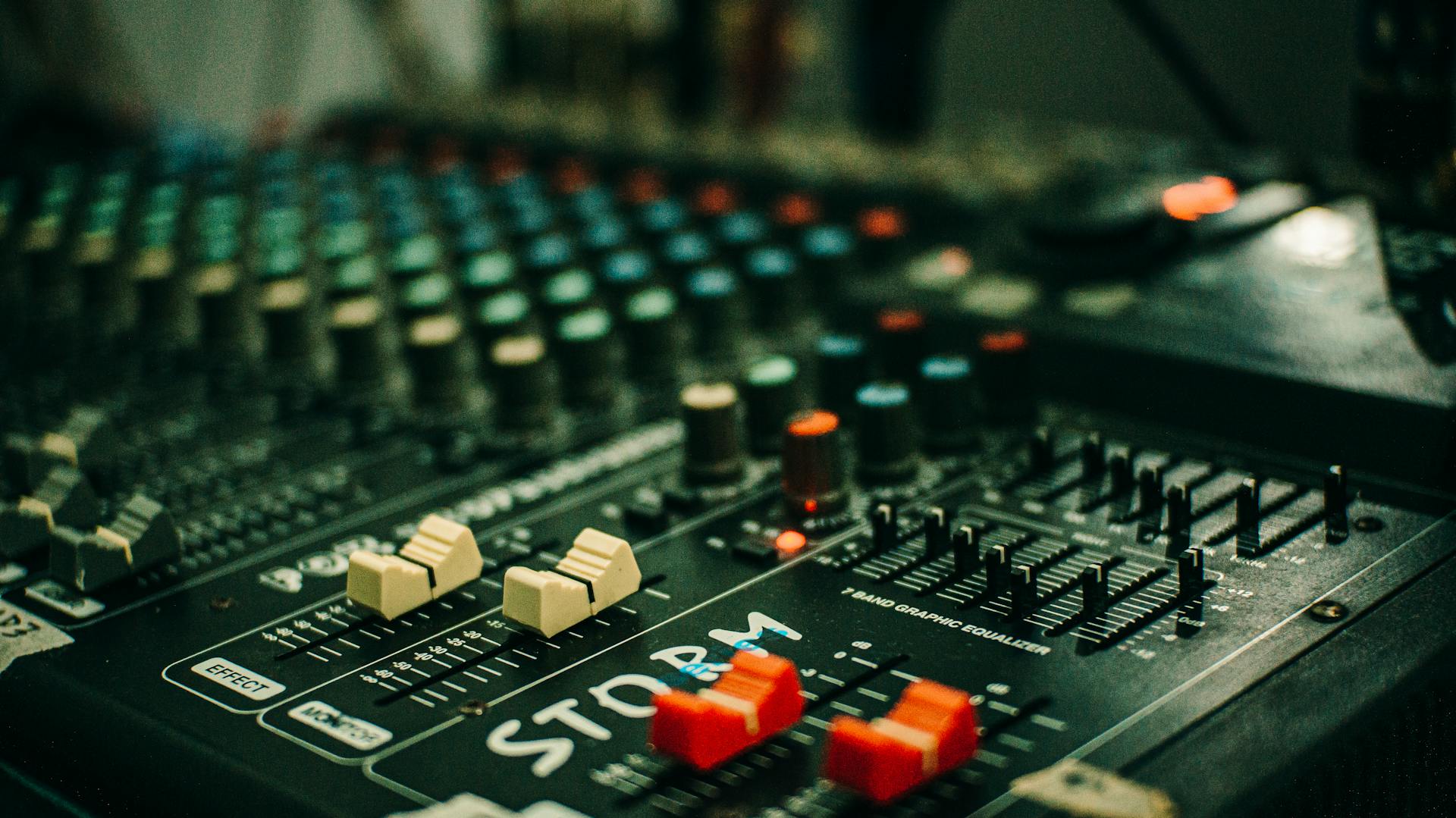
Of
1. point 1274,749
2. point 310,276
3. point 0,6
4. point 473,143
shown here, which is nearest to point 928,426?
point 1274,749

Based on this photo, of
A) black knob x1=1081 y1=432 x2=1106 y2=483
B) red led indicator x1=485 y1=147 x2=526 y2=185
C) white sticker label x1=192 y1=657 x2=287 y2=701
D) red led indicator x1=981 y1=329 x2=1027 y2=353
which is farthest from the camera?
red led indicator x1=485 y1=147 x2=526 y2=185

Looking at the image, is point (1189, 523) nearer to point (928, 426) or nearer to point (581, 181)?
point (928, 426)

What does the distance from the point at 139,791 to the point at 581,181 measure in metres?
1.24

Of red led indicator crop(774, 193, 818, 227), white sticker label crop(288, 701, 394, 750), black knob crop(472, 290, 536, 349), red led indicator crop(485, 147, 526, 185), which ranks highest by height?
red led indicator crop(485, 147, 526, 185)

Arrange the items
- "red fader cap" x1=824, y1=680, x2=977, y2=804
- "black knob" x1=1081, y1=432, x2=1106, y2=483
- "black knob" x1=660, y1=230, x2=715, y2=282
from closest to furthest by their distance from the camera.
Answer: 1. "red fader cap" x1=824, y1=680, x2=977, y2=804
2. "black knob" x1=1081, y1=432, x2=1106, y2=483
3. "black knob" x1=660, y1=230, x2=715, y2=282

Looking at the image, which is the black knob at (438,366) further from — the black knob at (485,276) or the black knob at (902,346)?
the black knob at (902,346)

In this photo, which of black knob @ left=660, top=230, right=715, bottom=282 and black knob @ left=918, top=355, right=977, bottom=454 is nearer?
black knob @ left=918, top=355, right=977, bottom=454

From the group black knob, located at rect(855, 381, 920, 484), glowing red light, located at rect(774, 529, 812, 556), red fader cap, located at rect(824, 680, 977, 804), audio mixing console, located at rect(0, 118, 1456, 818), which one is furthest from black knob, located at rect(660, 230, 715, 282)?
red fader cap, located at rect(824, 680, 977, 804)

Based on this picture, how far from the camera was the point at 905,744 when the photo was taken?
2.38ft

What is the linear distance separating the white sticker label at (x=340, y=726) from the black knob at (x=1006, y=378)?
2.04 ft

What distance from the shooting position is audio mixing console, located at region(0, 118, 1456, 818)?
2.59 ft

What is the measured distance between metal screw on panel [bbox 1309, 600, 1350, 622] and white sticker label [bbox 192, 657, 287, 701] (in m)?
0.64

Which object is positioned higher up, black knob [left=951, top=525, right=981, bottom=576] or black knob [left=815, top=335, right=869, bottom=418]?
black knob [left=815, top=335, right=869, bottom=418]

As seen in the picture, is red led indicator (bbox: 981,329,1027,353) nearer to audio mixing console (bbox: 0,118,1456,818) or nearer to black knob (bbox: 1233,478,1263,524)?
audio mixing console (bbox: 0,118,1456,818)
